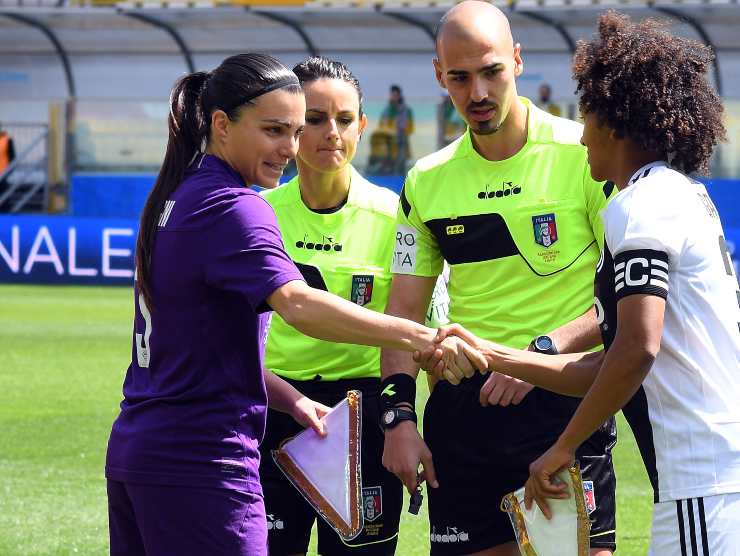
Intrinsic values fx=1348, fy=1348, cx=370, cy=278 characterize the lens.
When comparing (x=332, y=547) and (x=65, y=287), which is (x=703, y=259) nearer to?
(x=332, y=547)

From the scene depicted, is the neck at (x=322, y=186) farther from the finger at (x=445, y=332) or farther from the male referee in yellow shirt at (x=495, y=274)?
the finger at (x=445, y=332)

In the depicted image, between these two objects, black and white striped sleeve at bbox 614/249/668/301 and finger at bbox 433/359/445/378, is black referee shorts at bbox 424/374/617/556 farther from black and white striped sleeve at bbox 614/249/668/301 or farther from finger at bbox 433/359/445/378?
black and white striped sleeve at bbox 614/249/668/301

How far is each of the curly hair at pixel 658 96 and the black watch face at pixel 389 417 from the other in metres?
1.43

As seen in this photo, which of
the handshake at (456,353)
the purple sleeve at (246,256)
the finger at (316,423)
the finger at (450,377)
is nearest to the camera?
the purple sleeve at (246,256)

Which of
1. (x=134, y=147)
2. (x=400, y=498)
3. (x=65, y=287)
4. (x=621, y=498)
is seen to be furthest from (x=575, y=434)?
(x=134, y=147)

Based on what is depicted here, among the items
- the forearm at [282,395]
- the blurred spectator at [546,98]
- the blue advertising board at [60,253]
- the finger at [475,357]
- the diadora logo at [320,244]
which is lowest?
the blue advertising board at [60,253]

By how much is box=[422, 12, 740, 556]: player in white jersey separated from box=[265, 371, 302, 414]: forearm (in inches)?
48.4

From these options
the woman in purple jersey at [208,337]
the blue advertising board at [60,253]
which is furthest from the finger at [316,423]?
the blue advertising board at [60,253]

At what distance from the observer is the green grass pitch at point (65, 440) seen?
709 centimetres

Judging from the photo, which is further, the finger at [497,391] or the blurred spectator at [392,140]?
the blurred spectator at [392,140]

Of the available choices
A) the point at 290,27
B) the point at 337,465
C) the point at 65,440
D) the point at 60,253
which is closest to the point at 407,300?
the point at 337,465

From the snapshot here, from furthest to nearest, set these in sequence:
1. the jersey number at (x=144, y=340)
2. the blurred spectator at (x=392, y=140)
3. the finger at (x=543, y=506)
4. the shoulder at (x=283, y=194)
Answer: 1. the blurred spectator at (x=392, y=140)
2. the shoulder at (x=283, y=194)
3. the finger at (x=543, y=506)
4. the jersey number at (x=144, y=340)

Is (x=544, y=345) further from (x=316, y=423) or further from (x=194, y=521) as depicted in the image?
(x=194, y=521)

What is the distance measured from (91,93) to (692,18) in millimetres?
9565
